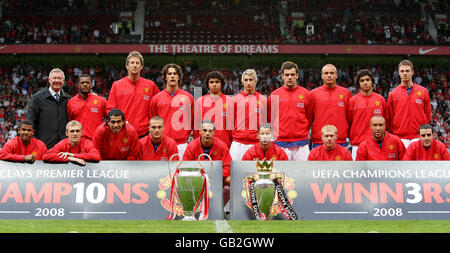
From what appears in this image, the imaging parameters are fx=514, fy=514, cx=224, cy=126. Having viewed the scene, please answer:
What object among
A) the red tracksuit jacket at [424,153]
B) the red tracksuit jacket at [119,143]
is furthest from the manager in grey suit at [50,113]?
the red tracksuit jacket at [424,153]

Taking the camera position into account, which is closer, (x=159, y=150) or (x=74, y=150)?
(x=74, y=150)

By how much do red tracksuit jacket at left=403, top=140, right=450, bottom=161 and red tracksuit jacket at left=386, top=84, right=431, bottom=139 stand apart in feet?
2.83

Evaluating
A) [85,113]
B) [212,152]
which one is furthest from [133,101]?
[212,152]

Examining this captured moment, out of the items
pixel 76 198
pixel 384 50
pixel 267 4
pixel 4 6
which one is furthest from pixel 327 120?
pixel 4 6

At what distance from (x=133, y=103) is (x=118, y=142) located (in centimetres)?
114

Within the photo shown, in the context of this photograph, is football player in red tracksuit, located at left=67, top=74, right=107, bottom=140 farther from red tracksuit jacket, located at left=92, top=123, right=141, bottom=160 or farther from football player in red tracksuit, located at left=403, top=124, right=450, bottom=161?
football player in red tracksuit, located at left=403, top=124, right=450, bottom=161

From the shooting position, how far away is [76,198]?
6215mm

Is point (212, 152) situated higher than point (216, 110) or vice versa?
point (216, 110)

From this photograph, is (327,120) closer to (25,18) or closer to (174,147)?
(174,147)

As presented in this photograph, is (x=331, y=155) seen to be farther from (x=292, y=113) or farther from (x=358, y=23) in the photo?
(x=358, y=23)

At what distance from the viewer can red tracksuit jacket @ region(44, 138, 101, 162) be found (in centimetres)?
636

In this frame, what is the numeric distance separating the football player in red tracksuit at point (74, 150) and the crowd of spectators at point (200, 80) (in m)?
18.6

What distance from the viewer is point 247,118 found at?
26.4 ft

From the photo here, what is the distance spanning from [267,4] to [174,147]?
2773cm
